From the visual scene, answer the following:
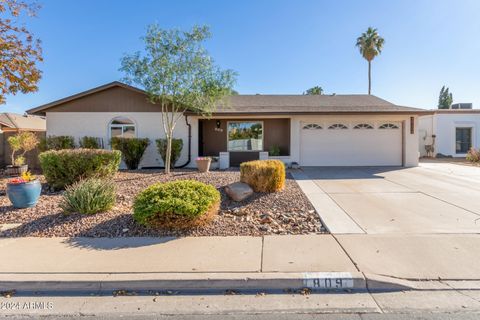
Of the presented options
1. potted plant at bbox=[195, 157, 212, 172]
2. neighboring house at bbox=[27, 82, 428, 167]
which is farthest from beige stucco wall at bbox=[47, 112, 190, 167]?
potted plant at bbox=[195, 157, 212, 172]

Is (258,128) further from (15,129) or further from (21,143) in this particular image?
(15,129)

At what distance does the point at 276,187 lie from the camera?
23.5 feet

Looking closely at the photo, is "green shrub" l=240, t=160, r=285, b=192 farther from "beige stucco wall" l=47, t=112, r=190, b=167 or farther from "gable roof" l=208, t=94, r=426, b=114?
"beige stucco wall" l=47, t=112, r=190, b=167

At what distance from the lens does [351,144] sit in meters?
13.7

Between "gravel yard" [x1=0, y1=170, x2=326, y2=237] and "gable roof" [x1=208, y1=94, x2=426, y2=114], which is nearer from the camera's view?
"gravel yard" [x1=0, y1=170, x2=326, y2=237]

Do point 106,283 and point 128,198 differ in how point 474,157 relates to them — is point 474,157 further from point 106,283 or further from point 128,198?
point 106,283

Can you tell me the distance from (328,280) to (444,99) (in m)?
52.4

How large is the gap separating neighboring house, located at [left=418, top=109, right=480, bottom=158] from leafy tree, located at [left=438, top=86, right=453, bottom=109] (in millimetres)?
27942

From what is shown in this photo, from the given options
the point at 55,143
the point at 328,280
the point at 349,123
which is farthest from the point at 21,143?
the point at 349,123

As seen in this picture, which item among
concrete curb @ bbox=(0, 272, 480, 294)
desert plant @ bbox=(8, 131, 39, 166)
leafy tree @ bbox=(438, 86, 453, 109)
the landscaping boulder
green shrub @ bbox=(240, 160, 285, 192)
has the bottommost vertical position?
concrete curb @ bbox=(0, 272, 480, 294)

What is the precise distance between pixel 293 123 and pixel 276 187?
7.01 metres

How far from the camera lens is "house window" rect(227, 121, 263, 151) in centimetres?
1429

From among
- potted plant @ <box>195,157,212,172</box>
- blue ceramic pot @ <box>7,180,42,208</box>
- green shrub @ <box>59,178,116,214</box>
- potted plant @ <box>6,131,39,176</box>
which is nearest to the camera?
green shrub @ <box>59,178,116,214</box>

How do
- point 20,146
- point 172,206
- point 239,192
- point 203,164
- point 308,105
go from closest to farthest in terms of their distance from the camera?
point 172,206
point 239,192
point 20,146
point 203,164
point 308,105
